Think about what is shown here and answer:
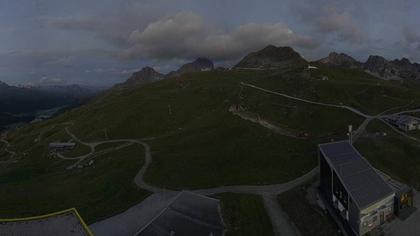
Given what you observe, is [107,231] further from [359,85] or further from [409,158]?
[359,85]

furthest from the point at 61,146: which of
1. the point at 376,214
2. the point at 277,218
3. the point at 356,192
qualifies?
the point at 376,214

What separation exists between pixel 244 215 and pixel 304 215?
9.72 metres

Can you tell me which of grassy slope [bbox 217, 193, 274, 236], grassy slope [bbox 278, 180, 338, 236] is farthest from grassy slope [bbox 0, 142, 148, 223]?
grassy slope [bbox 278, 180, 338, 236]

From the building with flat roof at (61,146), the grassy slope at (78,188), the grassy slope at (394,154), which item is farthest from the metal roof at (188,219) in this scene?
the building with flat roof at (61,146)

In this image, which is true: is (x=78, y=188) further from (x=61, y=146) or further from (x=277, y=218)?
(x=61, y=146)

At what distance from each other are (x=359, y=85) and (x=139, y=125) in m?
82.0

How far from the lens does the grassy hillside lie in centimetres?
7731

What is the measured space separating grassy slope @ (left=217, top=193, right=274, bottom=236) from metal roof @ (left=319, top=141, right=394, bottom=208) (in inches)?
533

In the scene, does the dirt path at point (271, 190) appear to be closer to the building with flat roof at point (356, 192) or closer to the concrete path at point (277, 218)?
the concrete path at point (277, 218)

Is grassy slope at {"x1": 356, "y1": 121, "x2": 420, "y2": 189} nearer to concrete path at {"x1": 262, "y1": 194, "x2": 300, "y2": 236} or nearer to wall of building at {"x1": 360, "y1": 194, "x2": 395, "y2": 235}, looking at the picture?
wall of building at {"x1": 360, "y1": 194, "x2": 395, "y2": 235}

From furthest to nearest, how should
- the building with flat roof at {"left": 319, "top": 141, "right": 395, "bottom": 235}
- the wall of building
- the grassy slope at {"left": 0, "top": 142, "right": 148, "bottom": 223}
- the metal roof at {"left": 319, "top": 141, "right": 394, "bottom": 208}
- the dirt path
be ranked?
the grassy slope at {"left": 0, "top": 142, "right": 148, "bottom": 223} < the dirt path < the metal roof at {"left": 319, "top": 141, "right": 394, "bottom": 208} < the building with flat roof at {"left": 319, "top": 141, "right": 395, "bottom": 235} < the wall of building

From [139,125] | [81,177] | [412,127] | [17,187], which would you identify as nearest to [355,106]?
[412,127]

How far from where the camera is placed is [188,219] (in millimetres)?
53000

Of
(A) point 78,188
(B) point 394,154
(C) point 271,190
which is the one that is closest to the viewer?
(C) point 271,190
